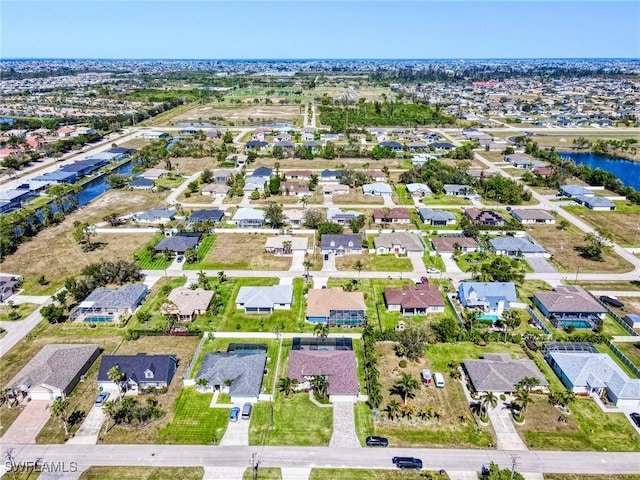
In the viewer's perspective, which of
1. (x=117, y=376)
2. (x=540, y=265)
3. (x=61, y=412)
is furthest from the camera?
(x=540, y=265)

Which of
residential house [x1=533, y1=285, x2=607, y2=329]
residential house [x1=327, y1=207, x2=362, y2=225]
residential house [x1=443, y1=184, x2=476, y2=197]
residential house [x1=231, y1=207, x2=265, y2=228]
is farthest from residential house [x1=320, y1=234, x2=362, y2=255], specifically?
residential house [x1=443, y1=184, x2=476, y2=197]

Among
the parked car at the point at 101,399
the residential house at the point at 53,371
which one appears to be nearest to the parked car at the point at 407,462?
the parked car at the point at 101,399

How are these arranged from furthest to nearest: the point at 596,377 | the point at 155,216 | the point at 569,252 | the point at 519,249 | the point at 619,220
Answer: the point at 619,220 < the point at 155,216 < the point at 569,252 < the point at 519,249 < the point at 596,377

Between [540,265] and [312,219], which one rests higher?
[312,219]

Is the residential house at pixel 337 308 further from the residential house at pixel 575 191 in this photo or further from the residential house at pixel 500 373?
the residential house at pixel 575 191

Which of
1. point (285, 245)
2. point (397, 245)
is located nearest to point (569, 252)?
point (397, 245)

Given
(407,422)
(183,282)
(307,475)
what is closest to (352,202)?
(183,282)

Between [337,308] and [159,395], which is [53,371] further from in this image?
[337,308]
